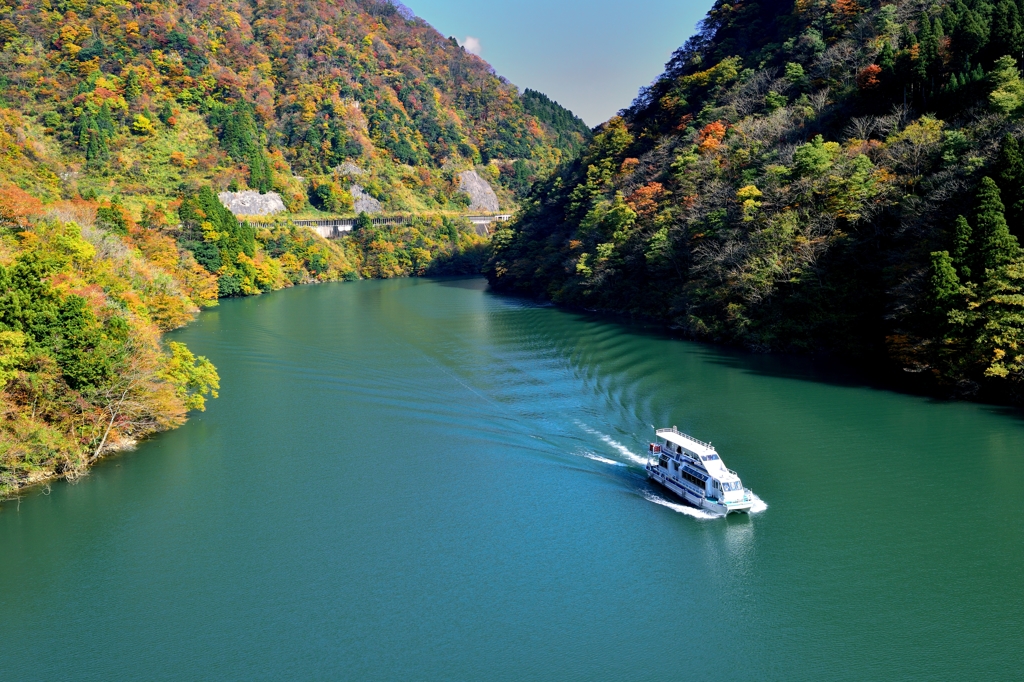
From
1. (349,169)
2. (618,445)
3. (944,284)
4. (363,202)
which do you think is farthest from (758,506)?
(349,169)

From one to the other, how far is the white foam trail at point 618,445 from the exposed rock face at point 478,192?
92.3 meters

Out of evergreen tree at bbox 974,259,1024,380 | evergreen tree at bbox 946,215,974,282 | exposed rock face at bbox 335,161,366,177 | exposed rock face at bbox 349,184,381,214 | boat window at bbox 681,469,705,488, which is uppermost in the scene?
exposed rock face at bbox 335,161,366,177

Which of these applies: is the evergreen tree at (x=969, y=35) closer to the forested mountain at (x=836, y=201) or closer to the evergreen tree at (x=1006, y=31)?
the forested mountain at (x=836, y=201)

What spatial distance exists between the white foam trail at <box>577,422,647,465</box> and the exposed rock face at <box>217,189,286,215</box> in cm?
6731

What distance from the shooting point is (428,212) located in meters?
106

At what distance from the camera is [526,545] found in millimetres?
19062

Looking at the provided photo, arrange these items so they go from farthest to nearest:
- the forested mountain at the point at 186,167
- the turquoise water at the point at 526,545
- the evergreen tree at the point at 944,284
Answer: the evergreen tree at the point at 944,284, the forested mountain at the point at 186,167, the turquoise water at the point at 526,545

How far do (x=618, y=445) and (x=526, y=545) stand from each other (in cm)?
726

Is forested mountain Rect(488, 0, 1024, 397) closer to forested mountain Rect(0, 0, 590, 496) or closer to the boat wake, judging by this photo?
the boat wake

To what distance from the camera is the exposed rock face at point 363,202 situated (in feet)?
335

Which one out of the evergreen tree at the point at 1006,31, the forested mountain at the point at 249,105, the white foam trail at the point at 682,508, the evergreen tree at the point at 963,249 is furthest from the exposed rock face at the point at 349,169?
the white foam trail at the point at 682,508

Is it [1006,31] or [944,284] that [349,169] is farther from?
[944,284]

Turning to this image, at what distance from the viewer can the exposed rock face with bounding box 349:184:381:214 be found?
335 ft

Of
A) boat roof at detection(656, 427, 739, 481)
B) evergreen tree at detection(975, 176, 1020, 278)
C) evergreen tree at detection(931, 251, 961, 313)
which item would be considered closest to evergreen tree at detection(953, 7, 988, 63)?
evergreen tree at detection(975, 176, 1020, 278)
